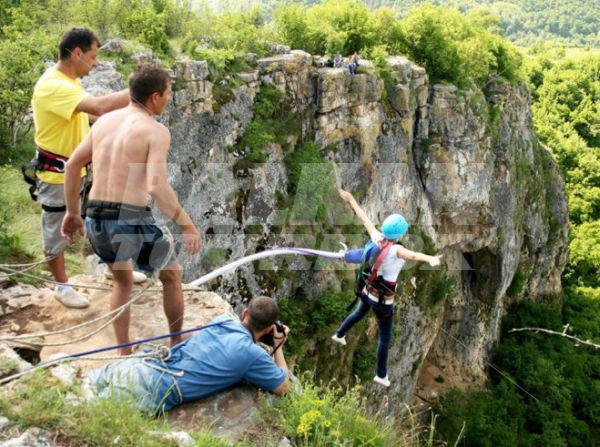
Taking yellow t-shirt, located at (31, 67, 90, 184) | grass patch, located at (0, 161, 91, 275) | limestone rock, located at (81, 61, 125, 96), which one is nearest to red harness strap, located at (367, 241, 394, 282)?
yellow t-shirt, located at (31, 67, 90, 184)

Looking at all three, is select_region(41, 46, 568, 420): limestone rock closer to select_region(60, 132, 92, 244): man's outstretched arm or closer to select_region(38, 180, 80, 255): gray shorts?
select_region(38, 180, 80, 255): gray shorts

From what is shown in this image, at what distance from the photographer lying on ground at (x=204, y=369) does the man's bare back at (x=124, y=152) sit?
3.83 ft

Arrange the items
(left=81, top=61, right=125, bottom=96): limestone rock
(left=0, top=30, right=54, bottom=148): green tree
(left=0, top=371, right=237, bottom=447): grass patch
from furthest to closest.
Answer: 1. (left=81, top=61, right=125, bottom=96): limestone rock
2. (left=0, top=30, right=54, bottom=148): green tree
3. (left=0, top=371, right=237, bottom=447): grass patch

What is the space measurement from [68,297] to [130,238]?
61.2 inches

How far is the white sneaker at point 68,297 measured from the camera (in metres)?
5.25

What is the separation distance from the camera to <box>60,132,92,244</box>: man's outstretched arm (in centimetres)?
425

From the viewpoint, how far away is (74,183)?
14.3 feet

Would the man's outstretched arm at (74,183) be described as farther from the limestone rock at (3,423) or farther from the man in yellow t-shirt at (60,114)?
the limestone rock at (3,423)

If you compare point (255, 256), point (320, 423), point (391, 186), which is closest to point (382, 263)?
point (255, 256)

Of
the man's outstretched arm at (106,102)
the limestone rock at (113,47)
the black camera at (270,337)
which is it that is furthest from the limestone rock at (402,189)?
the man's outstretched arm at (106,102)

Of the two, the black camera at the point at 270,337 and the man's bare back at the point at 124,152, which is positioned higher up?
the man's bare back at the point at 124,152

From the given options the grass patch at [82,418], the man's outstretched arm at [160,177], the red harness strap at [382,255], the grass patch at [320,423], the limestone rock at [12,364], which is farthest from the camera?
the red harness strap at [382,255]

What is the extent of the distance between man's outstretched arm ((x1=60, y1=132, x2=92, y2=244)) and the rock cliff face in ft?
24.7

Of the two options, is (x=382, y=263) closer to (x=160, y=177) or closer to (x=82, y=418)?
(x=160, y=177)
